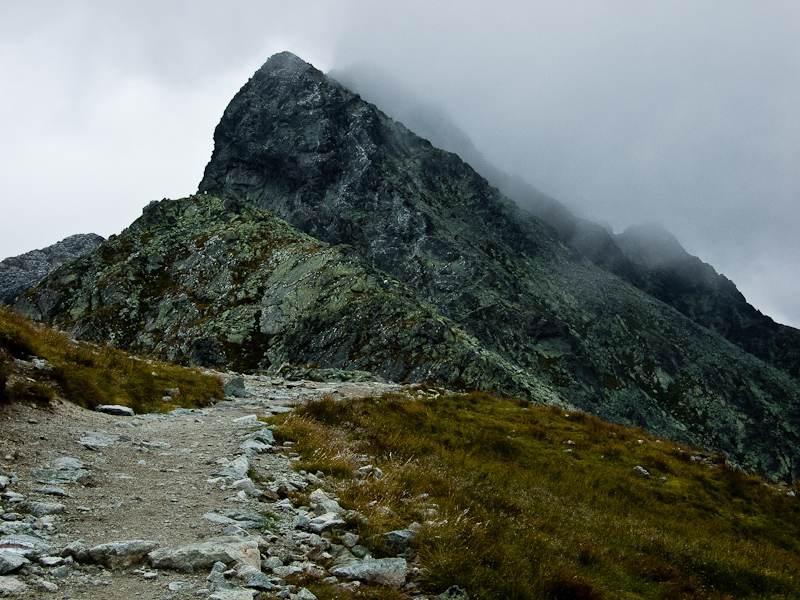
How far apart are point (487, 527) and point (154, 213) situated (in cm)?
7980

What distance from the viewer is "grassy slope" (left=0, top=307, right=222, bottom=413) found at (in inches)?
428

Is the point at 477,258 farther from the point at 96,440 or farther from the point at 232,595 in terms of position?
the point at 232,595

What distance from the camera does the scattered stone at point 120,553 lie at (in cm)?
494

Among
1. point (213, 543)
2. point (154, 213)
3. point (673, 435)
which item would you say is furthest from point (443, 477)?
point (673, 435)

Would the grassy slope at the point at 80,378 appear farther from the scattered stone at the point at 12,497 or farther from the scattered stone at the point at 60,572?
the scattered stone at the point at 60,572

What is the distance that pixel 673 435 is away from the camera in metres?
112

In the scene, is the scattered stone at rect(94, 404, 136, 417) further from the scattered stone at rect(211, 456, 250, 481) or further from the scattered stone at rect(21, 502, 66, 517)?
the scattered stone at rect(21, 502, 66, 517)

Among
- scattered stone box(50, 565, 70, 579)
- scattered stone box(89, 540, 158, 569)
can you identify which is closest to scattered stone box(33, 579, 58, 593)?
scattered stone box(50, 565, 70, 579)

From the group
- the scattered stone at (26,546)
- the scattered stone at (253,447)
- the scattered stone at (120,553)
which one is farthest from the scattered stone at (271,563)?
the scattered stone at (253,447)

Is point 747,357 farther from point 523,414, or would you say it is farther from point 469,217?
point 523,414

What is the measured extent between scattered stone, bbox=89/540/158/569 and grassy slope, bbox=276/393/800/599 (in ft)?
8.92

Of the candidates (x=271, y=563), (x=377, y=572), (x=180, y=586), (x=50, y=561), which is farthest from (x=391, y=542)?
(x=50, y=561)

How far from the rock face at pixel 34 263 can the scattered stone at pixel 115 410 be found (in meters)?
149

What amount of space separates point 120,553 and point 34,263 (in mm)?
193575
